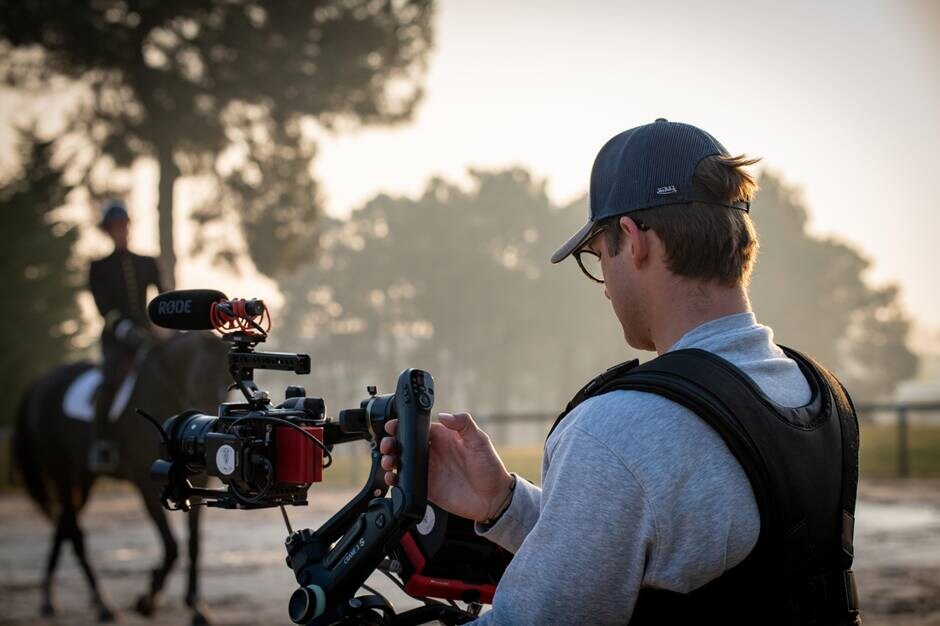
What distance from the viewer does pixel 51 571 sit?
8.16m

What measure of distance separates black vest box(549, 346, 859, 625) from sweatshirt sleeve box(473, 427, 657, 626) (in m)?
0.09

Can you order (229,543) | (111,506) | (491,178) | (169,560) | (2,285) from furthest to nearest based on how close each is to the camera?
(491,178) → (2,285) → (111,506) → (229,543) → (169,560)

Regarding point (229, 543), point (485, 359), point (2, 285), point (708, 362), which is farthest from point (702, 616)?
point (485, 359)

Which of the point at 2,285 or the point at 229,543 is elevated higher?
the point at 2,285

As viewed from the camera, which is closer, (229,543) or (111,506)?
(229,543)

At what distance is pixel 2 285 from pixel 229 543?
17.8 meters

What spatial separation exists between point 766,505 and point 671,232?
1.67ft

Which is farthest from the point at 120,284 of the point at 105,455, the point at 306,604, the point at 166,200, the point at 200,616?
the point at 166,200

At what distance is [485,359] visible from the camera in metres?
52.2

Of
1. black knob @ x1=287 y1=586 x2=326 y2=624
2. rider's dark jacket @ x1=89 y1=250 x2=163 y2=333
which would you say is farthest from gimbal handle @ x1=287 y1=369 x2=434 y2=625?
rider's dark jacket @ x1=89 y1=250 x2=163 y2=333

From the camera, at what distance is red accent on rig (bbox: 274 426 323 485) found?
2090 millimetres

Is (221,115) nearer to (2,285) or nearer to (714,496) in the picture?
(2,285)

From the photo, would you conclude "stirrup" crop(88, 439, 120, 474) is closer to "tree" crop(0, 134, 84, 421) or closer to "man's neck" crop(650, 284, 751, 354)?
"man's neck" crop(650, 284, 751, 354)

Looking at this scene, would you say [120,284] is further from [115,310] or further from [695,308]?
[695,308]
